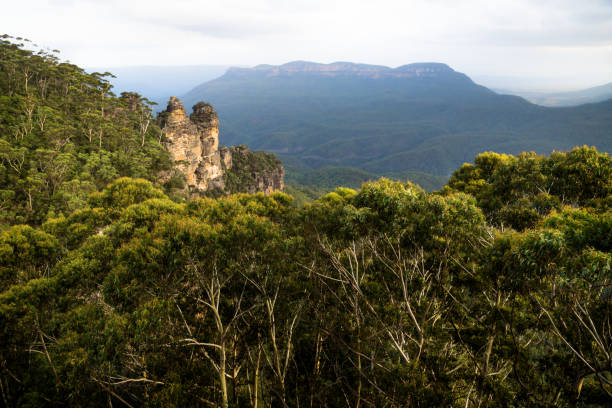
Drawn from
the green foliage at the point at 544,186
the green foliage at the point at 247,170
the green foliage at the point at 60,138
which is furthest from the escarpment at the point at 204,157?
the green foliage at the point at 544,186

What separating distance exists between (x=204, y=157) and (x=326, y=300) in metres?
52.3

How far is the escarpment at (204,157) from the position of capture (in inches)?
1927

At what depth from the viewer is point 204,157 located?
56.1m

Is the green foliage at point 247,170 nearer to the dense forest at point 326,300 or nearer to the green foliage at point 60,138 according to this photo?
the green foliage at point 60,138

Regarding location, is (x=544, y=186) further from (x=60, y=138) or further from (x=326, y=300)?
(x=60, y=138)

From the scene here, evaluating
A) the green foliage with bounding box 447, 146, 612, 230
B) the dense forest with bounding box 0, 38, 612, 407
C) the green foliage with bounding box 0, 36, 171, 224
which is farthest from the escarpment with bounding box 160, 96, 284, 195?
the green foliage with bounding box 447, 146, 612, 230

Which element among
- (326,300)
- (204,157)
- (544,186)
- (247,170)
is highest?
(544,186)

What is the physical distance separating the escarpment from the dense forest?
36.7 m


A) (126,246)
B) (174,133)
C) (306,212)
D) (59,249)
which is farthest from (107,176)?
(306,212)

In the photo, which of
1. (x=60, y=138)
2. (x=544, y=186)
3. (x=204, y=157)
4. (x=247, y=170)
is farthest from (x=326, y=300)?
(x=247, y=170)

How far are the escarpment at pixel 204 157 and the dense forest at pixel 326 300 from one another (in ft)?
120

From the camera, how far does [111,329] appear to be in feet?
23.7

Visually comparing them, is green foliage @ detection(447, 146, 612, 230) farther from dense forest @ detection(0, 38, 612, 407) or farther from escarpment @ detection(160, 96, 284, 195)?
escarpment @ detection(160, 96, 284, 195)

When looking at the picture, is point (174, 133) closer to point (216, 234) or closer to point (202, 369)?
point (216, 234)
